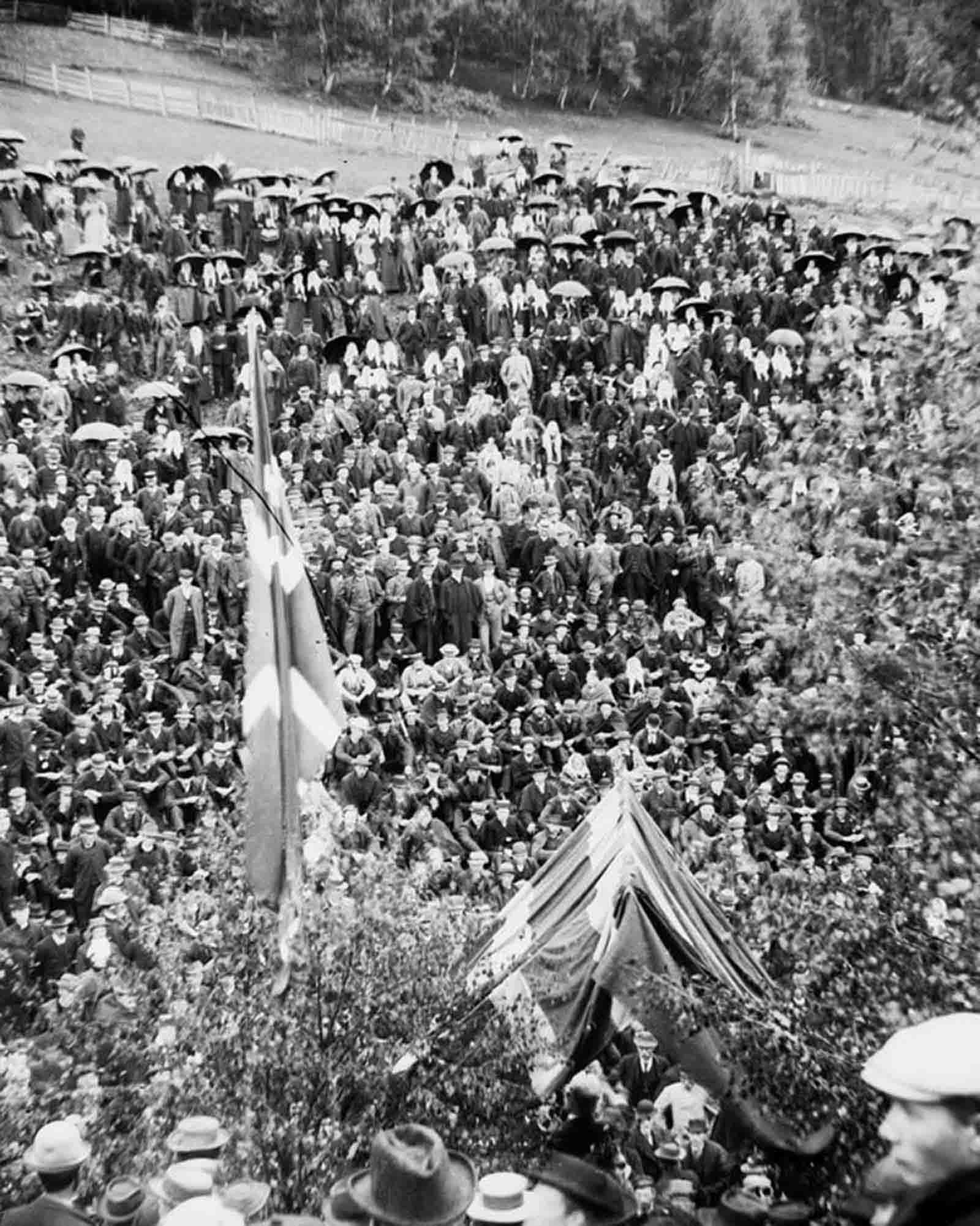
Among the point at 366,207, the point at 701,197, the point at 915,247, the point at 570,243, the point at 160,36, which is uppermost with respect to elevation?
the point at 915,247

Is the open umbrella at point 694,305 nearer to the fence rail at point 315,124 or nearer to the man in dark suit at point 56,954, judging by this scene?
the fence rail at point 315,124

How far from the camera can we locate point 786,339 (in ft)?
103

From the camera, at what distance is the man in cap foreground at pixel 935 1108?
387 centimetres

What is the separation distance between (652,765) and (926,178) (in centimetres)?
2100

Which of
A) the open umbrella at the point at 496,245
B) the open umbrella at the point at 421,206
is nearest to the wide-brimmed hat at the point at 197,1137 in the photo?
the open umbrella at the point at 496,245

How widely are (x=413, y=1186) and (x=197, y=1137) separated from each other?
222cm

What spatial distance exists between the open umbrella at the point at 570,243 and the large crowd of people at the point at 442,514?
0.04 metres

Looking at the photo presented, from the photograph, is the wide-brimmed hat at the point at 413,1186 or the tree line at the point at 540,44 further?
the tree line at the point at 540,44

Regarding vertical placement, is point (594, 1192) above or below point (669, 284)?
above

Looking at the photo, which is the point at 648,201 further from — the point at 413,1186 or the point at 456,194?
the point at 413,1186

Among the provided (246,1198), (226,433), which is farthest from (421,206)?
(246,1198)

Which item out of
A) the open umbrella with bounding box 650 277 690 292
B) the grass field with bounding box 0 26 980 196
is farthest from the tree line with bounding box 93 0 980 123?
the open umbrella with bounding box 650 277 690 292

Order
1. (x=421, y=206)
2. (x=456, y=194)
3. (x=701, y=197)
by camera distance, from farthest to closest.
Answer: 1. (x=701, y=197)
2. (x=421, y=206)
3. (x=456, y=194)

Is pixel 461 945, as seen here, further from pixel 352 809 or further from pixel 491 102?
pixel 491 102
